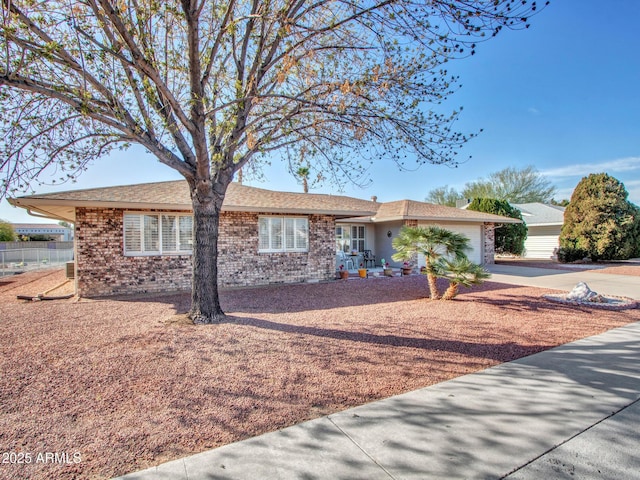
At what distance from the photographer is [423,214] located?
606 inches

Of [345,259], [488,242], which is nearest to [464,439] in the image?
[345,259]

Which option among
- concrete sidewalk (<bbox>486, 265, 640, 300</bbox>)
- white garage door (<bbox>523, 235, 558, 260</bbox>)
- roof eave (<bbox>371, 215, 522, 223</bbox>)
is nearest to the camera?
concrete sidewalk (<bbox>486, 265, 640, 300</bbox>)

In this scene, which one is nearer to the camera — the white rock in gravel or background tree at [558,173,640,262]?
the white rock in gravel

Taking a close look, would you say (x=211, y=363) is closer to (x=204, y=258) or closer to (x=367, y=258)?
(x=204, y=258)

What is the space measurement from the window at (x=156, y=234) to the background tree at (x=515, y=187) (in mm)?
32342

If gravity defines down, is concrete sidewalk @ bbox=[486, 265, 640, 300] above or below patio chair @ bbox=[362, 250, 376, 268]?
below

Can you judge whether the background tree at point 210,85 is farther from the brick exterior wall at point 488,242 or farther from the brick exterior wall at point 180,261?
the brick exterior wall at point 488,242

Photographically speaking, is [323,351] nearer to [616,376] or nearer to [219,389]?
[219,389]

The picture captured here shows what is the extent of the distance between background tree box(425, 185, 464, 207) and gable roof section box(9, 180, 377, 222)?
92.5ft

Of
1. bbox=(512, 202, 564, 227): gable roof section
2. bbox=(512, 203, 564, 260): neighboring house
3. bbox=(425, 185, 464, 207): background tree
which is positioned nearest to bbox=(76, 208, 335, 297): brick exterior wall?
bbox=(512, 202, 564, 227): gable roof section

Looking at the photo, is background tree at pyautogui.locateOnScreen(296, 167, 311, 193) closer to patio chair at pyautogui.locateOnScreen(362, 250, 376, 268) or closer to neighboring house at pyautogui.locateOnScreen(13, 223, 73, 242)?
patio chair at pyautogui.locateOnScreen(362, 250, 376, 268)

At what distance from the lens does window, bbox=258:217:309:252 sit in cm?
1149

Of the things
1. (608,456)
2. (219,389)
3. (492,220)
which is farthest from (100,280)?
(492,220)

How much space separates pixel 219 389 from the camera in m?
3.56
